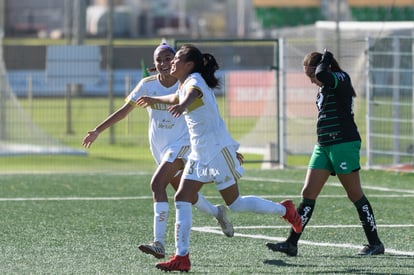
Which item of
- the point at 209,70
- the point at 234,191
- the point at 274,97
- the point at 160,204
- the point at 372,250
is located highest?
the point at 209,70

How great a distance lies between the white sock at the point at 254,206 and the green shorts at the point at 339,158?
0.60 metres

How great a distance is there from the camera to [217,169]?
9.42 metres

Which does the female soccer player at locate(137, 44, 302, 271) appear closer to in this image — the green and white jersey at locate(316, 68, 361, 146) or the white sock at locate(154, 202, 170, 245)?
the white sock at locate(154, 202, 170, 245)

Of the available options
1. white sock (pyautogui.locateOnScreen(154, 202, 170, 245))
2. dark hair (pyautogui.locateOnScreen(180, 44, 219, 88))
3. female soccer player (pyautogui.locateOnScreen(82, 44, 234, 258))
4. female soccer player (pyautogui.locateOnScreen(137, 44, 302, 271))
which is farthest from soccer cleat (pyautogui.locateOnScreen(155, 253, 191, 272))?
dark hair (pyautogui.locateOnScreen(180, 44, 219, 88))

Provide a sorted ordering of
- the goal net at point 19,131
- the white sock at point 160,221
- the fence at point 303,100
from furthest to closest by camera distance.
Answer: the goal net at point 19,131
the fence at point 303,100
the white sock at point 160,221

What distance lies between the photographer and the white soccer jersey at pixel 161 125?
1051 centimetres

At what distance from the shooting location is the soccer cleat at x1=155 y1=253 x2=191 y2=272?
9203 millimetres

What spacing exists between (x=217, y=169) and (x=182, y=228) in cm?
55

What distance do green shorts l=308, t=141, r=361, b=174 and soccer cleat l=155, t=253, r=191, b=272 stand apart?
1782mm

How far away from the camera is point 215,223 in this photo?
1259 cm

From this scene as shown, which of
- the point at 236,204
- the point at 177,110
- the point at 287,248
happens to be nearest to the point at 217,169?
the point at 236,204

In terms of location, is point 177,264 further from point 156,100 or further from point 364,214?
point 364,214

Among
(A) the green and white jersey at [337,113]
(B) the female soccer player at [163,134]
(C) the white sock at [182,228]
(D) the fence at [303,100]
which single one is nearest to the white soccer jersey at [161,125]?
(B) the female soccer player at [163,134]

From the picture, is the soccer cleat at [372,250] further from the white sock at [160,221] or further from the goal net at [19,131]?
the goal net at [19,131]
